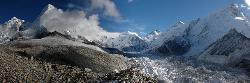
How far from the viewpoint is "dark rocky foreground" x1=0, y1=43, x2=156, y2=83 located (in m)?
52.4

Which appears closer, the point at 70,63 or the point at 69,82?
the point at 69,82

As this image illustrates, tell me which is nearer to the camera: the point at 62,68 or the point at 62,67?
the point at 62,68

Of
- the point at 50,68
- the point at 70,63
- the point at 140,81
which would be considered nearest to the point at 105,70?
the point at 70,63

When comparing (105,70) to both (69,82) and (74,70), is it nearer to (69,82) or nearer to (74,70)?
(74,70)

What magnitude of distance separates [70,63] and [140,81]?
19154 mm

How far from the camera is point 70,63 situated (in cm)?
6950

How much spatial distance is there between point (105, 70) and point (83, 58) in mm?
6180

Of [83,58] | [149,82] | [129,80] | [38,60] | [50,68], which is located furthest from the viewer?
[83,58]

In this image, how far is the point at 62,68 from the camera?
60594 mm

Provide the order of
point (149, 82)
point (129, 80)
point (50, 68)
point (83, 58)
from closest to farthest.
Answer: point (129, 80) < point (149, 82) < point (50, 68) < point (83, 58)

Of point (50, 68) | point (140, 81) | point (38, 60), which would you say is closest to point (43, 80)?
point (50, 68)

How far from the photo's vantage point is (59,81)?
5281 cm

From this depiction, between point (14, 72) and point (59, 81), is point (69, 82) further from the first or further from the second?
point (14, 72)

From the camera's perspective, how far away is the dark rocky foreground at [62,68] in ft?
172
